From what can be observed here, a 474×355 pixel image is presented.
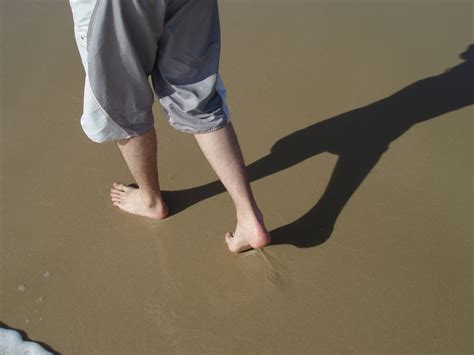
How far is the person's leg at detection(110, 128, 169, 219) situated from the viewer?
1.72m

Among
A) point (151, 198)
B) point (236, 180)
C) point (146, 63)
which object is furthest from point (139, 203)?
point (146, 63)

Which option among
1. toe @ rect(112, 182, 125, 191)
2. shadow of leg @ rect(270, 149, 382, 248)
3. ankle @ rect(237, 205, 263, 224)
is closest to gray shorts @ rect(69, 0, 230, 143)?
ankle @ rect(237, 205, 263, 224)

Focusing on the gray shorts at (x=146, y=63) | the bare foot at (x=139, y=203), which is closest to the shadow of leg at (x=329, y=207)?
the bare foot at (x=139, y=203)

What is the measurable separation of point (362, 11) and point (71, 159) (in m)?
1.87

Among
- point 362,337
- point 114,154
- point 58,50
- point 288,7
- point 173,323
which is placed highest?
point 58,50

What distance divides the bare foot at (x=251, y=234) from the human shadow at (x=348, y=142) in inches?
5.8

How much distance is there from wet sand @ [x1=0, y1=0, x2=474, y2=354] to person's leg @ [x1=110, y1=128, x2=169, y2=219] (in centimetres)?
5

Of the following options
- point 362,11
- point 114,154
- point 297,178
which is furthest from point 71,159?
point 362,11

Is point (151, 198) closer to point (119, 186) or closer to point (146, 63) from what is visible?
point (119, 186)

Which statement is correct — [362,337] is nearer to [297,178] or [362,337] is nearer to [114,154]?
[297,178]

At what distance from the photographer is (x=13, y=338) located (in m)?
1.69

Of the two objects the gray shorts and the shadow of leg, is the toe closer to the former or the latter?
the gray shorts

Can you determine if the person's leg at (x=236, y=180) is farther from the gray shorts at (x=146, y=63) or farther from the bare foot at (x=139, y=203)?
the bare foot at (x=139, y=203)

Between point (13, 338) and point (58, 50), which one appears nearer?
point (13, 338)
